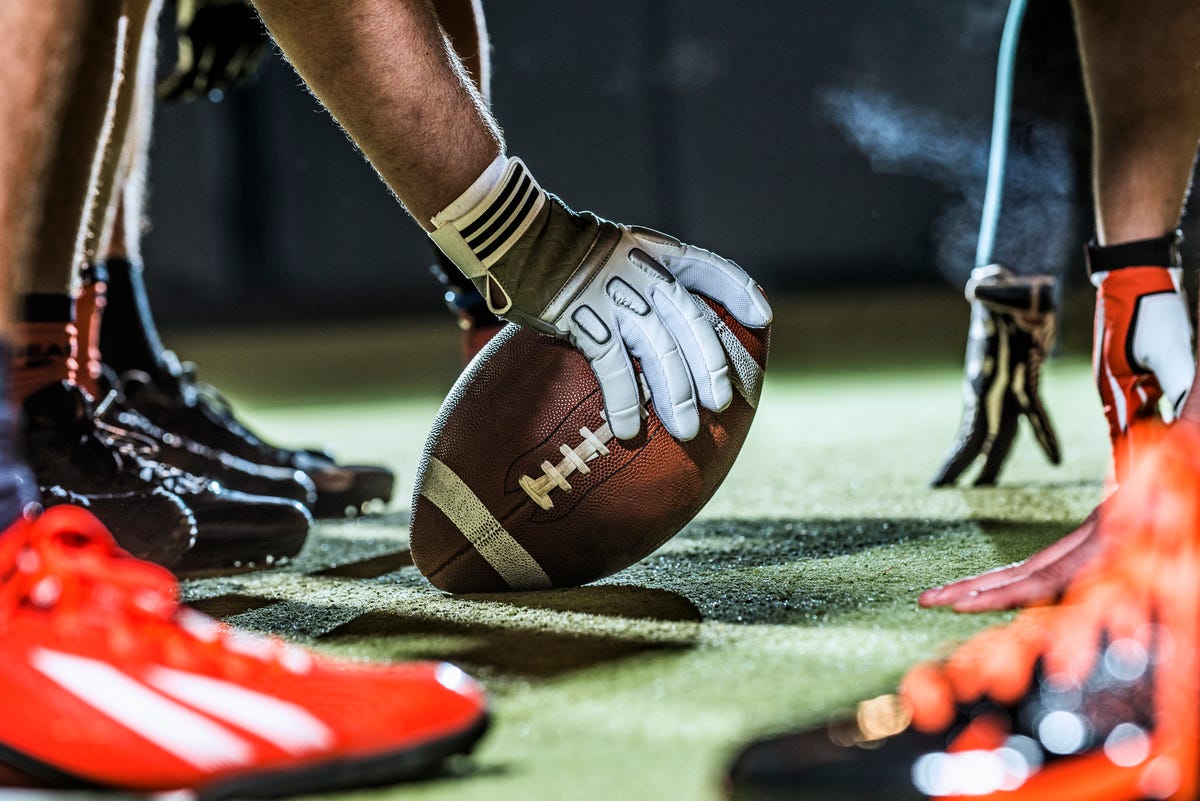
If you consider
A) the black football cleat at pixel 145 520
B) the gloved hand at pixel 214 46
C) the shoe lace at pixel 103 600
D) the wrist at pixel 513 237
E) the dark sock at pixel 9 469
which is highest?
the gloved hand at pixel 214 46

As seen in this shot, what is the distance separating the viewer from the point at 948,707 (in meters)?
0.58

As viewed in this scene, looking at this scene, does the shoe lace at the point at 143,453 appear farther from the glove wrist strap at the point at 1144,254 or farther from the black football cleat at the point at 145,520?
the glove wrist strap at the point at 1144,254

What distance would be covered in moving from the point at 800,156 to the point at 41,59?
229 inches

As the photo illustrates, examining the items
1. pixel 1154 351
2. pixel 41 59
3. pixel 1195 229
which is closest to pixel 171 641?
pixel 41 59

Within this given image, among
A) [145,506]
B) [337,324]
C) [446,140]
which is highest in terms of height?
[446,140]

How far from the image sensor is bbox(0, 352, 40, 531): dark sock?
0.70m

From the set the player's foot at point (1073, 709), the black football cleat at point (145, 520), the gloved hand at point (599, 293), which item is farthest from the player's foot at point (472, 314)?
the player's foot at point (1073, 709)

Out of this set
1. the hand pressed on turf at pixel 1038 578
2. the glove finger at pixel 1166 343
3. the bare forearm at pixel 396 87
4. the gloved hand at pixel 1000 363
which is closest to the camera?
the hand pressed on turf at pixel 1038 578

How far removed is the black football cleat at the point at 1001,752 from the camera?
1.71 feet

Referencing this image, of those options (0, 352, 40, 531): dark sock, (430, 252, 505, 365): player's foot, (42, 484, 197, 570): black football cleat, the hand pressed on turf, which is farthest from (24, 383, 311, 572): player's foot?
the hand pressed on turf

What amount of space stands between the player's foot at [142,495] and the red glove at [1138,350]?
3.02ft

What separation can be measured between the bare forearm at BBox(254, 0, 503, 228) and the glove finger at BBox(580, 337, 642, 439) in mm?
192

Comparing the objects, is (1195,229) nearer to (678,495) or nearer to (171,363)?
(678,495)

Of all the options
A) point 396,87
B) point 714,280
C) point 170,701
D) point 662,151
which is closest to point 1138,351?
point 714,280
